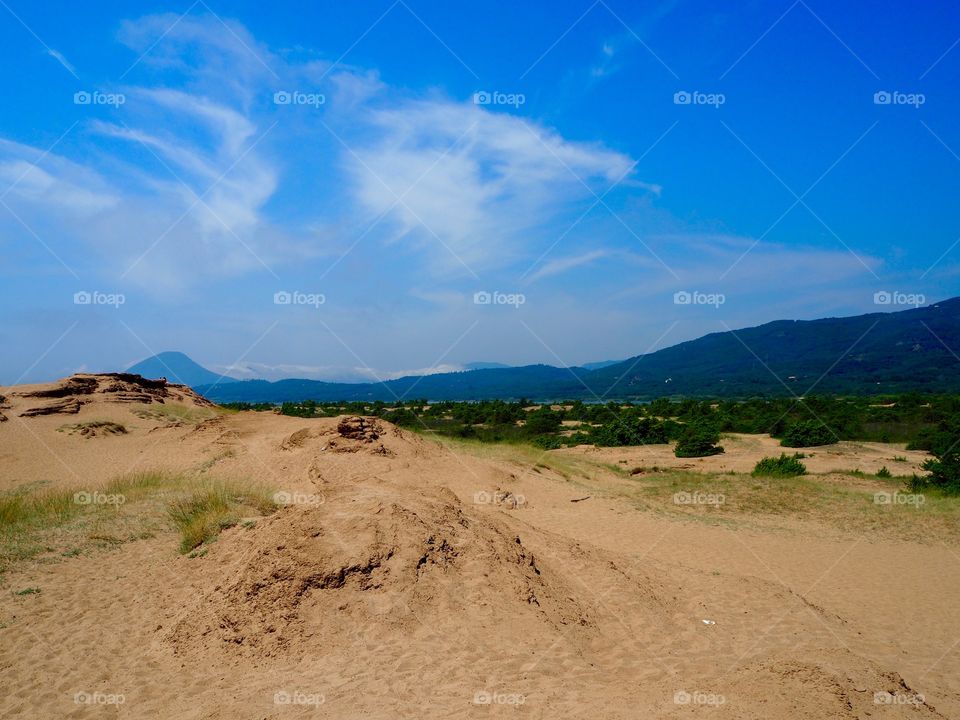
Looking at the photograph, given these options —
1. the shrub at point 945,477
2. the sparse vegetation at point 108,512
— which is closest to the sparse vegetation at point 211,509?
the sparse vegetation at point 108,512

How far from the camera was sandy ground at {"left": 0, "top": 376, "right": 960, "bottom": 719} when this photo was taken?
5.59m

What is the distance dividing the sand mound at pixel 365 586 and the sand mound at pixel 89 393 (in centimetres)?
2234

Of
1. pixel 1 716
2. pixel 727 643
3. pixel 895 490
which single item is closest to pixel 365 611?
pixel 1 716

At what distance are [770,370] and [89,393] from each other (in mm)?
129291

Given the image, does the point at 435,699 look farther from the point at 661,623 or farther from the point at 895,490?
the point at 895,490

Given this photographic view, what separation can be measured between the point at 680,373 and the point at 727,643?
154401mm

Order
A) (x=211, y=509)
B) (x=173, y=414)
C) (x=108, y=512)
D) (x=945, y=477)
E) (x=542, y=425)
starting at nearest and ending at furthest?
1. (x=211, y=509)
2. (x=108, y=512)
3. (x=945, y=477)
4. (x=173, y=414)
5. (x=542, y=425)

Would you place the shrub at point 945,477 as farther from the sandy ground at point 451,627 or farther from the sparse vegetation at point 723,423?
the sparse vegetation at point 723,423

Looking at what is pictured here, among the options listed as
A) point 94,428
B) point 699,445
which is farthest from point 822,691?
point 94,428

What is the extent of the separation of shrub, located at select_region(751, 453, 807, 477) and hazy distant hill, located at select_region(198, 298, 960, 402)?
7062 centimetres

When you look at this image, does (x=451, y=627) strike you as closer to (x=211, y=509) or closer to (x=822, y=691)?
(x=822, y=691)

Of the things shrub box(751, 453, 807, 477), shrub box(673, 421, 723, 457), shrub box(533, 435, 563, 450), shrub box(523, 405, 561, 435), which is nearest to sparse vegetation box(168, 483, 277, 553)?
shrub box(751, 453, 807, 477)

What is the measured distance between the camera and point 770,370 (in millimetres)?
125000

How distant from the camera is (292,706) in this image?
545 centimetres
